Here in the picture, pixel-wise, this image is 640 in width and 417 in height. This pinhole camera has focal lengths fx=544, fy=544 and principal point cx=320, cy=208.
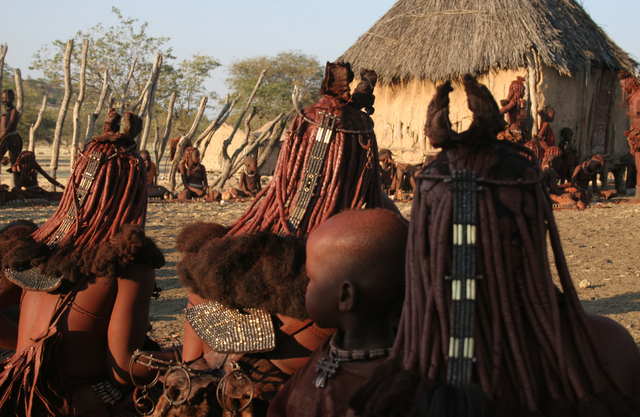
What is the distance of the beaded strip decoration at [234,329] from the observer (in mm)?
1836

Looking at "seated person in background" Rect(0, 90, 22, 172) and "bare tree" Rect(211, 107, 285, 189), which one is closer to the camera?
"seated person in background" Rect(0, 90, 22, 172)

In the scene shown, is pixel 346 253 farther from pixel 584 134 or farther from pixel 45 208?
pixel 584 134

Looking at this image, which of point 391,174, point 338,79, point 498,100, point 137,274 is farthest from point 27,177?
point 498,100

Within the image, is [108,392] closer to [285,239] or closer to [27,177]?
[285,239]

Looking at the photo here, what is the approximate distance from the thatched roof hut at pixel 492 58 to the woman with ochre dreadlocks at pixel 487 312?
1294cm

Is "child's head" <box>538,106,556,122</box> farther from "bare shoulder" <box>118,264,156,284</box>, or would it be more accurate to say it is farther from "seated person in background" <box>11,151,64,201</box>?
"bare shoulder" <box>118,264,156,284</box>

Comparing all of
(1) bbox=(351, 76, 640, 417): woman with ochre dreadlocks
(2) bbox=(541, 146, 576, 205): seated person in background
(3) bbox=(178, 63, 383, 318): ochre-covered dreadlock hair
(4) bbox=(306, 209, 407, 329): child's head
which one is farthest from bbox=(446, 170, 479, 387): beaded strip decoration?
(2) bbox=(541, 146, 576, 205): seated person in background

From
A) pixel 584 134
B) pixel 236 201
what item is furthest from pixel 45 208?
pixel 584 134

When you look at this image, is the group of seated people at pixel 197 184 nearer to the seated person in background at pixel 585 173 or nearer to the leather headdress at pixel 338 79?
the seated person in background at pixel 585 173

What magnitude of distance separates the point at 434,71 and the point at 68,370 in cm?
1320

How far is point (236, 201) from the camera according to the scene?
40.6 feet

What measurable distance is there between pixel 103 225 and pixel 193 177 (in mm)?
10946

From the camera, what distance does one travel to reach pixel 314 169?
2197 millimetres

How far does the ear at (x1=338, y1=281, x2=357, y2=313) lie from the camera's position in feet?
4.58
